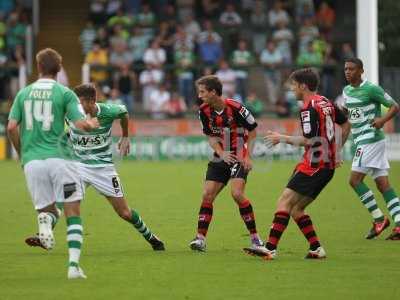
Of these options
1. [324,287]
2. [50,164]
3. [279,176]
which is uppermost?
[50,164]

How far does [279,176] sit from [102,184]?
1244cm

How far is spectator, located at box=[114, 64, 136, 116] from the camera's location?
3067 cm

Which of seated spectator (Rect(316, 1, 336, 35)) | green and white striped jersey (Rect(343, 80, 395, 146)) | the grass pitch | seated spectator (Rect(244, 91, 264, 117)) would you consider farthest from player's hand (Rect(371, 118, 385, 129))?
seated spectator (Rect(316, 1, 336, 35))

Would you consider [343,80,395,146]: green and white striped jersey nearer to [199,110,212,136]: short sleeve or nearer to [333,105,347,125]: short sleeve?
[333,105,347,125]: short sleeve

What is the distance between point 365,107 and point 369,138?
1.40 ft

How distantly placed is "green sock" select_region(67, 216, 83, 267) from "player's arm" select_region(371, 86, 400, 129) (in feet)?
15.9

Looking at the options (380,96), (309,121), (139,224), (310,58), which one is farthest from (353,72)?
(310,58)

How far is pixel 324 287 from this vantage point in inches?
363

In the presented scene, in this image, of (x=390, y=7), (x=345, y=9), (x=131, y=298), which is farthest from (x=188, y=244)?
(x=345, y=9)

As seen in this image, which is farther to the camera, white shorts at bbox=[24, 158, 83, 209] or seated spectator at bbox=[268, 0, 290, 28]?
seated spectator at bbox=[268, 0, 290, 28]

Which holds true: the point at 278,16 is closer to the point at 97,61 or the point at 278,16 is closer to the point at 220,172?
the point at 97,61

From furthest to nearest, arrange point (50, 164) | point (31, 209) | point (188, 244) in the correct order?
point (31, 209)
point (188, 244)
point (50, 164)

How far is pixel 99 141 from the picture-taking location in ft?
39.1

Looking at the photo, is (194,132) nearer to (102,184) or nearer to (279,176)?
(279,176)
